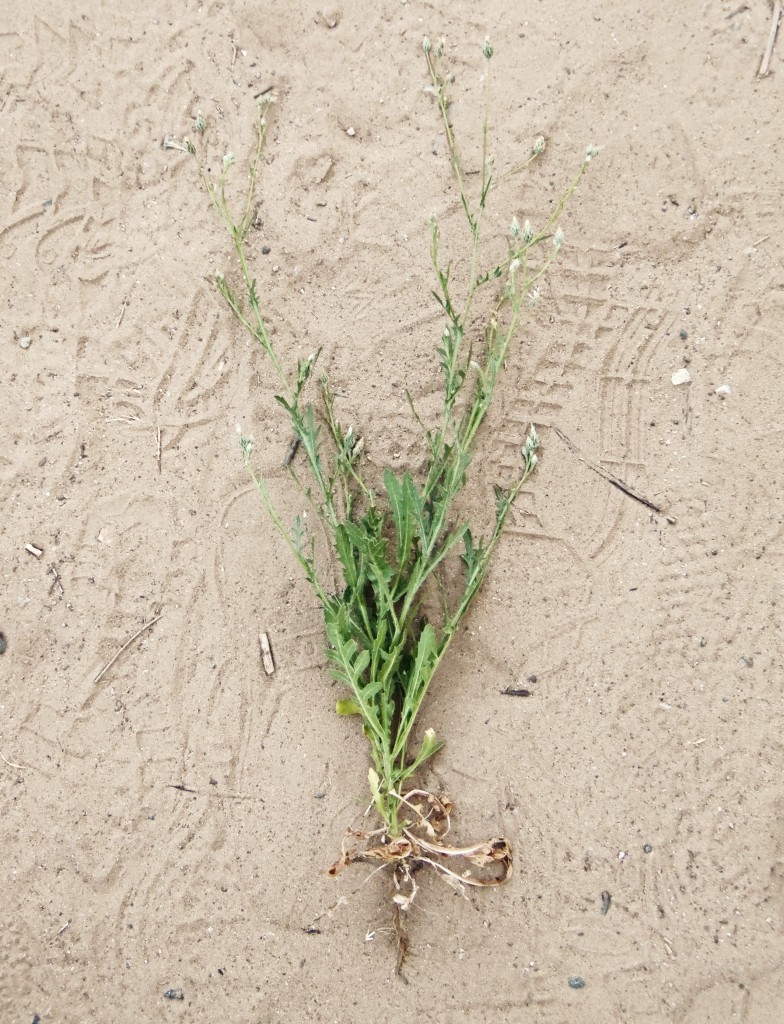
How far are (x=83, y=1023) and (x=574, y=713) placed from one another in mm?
1507

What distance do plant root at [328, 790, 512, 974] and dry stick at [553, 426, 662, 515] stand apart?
3.02ft

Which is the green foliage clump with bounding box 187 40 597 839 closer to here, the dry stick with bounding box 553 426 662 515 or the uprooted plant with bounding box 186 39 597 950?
the uprooted plant with bounding box 186 39 597 950

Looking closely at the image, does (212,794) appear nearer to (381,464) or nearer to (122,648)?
(122,648)

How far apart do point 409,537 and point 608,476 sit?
1.98 feet

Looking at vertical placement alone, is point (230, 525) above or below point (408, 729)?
above

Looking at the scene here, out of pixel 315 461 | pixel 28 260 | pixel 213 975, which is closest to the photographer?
pixel 315 461

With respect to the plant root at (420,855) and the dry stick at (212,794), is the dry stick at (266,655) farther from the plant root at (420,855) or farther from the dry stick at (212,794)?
the plant root at (420,855)

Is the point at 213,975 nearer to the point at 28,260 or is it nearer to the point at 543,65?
the point at 28,260

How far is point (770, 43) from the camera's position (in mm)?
2160

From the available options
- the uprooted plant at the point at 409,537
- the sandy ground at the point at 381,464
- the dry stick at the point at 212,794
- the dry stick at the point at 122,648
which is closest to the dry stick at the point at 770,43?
the sandy ground at the point at 381,464

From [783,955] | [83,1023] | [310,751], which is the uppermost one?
[310,751]

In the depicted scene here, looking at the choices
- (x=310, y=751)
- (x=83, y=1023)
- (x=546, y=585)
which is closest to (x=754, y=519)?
(x=546, y=585)

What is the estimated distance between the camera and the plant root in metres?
2.02

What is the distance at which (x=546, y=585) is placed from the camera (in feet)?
7.04
